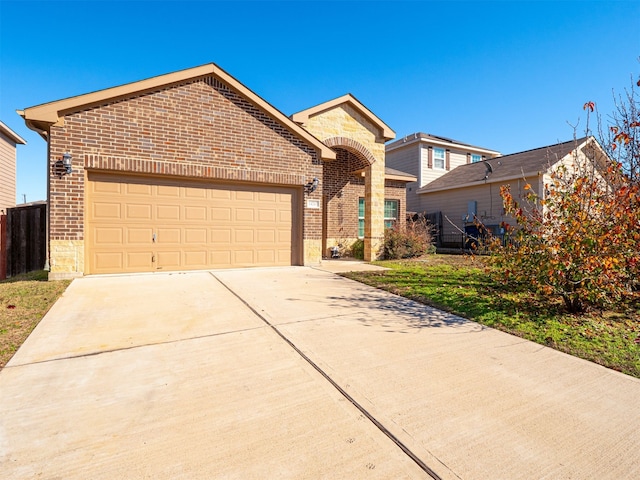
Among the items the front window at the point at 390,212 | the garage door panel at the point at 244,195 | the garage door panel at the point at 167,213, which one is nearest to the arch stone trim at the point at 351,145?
the front window at the point at 390,212

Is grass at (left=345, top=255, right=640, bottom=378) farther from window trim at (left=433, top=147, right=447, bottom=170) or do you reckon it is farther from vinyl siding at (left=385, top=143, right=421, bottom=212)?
window trim at (left=433, top=147, right=447, bottom=170)

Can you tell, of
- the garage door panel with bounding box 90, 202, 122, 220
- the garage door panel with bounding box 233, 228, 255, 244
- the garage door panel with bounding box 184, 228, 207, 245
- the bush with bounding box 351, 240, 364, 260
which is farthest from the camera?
the bush with bounding box 351, 240, 364, 260

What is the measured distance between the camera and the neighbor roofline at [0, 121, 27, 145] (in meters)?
14.9

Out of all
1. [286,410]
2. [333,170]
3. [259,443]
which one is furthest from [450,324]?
[333,170]

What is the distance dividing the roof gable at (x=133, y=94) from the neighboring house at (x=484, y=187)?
10.3 m

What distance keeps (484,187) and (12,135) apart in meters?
23.3

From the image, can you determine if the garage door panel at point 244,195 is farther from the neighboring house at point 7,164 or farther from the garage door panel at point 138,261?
the neighboring house at point 7,164

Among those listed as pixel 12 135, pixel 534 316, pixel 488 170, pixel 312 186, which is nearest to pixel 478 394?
pixel 534 316

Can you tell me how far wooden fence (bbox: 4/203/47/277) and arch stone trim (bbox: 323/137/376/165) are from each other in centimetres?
857

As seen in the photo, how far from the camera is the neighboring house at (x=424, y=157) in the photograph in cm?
2130

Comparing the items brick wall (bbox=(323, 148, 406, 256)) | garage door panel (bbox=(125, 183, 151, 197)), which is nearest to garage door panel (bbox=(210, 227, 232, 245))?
garage door panel (bbox=(125, 183, 151, 197))

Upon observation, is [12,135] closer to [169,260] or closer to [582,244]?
[169,260]

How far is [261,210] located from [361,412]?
752 centimetres

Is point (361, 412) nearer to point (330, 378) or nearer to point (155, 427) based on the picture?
point (330, 378)
